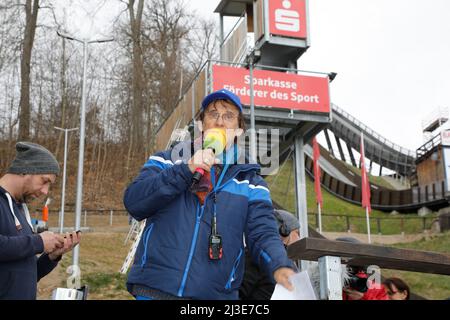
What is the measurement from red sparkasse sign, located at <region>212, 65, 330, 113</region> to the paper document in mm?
13951

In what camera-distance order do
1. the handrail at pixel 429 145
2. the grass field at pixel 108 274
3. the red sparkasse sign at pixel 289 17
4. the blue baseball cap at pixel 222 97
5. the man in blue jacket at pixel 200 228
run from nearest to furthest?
the man in blue jacket at pixel 200 228 < the blue baseball cap at pixel 222 97 < the grass field at pixel 108 274 < the red sparkasse sign at pixel 289 17 < the handrail at pixel 429 145

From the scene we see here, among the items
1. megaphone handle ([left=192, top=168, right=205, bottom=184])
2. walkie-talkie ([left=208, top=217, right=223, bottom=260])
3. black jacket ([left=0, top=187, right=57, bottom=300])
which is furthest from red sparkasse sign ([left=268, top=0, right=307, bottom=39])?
walkie-talkie ([left=208, top=217, right=223, bottom=260])

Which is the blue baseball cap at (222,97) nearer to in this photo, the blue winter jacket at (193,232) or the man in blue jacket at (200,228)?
the man in blue jacket at (200,228)

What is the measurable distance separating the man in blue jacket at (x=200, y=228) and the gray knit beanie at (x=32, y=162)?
919mm

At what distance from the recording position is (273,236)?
287 centimetres

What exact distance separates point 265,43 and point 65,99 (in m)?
30.9

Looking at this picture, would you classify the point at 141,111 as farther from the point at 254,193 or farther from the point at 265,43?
the point at 254,193

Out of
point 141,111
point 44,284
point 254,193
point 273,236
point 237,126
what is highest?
point 141,111

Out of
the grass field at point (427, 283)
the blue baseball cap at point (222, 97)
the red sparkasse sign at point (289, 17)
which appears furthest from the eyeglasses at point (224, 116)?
the red sparkasse sign at point (289, 17)

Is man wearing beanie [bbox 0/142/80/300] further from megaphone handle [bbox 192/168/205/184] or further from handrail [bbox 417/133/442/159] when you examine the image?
handrail [bbox 417/133/442/159]

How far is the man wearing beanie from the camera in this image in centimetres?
328

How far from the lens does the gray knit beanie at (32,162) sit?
3.63 meters
